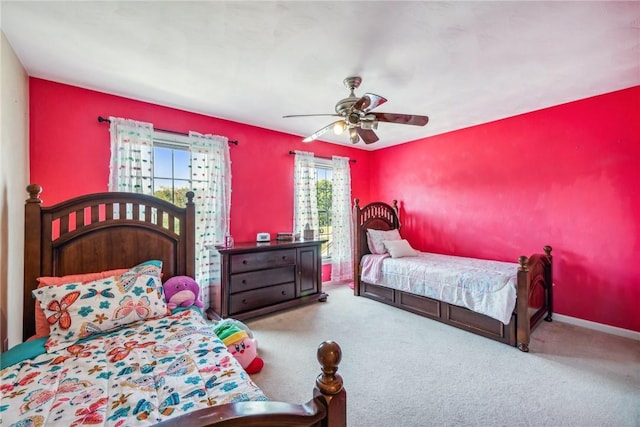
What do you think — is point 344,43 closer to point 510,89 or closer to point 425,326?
point 510,89

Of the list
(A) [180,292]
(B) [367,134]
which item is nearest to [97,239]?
(A) [180,292]

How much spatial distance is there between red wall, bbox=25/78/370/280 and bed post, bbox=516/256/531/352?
9.69 ft

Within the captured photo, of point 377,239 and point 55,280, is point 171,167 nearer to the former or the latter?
point 55,280

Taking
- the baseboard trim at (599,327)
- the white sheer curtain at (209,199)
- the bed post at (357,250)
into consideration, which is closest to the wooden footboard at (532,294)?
the baseboard trim at (599,327)

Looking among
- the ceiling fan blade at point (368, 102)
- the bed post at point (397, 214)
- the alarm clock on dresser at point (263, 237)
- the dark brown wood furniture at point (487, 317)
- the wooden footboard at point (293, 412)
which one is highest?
the ceiling fan blade at point (368, 102)

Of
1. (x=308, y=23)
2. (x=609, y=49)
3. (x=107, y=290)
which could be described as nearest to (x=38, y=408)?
(x=107, y=290)

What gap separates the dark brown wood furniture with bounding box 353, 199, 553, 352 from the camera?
8.39ft

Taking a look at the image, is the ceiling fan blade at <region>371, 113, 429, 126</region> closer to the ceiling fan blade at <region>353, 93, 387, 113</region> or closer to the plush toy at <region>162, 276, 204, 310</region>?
the ceiling fan blade at <region>353, 93, 387, 113</region>

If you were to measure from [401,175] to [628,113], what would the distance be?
2.77m

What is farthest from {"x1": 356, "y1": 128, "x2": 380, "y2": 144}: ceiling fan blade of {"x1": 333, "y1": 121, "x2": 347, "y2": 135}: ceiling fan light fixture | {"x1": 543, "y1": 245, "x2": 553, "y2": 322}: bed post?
{"x1": 543, "y1": 245, "x2": 553, "y2": 322}: bed post

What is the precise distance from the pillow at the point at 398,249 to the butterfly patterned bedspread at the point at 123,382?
9.37 feet

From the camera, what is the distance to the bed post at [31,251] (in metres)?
1.75

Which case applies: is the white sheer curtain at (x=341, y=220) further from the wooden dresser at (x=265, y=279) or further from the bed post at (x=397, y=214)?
the wooden dresser at (x=265, y=279)

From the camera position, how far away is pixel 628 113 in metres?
2.79
